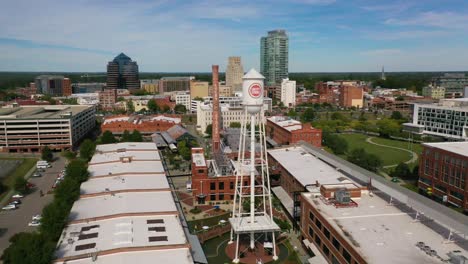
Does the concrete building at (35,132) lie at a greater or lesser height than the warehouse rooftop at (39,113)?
lesser

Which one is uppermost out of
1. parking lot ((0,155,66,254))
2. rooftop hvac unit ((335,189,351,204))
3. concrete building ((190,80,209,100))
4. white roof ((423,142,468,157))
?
concrete building ((190,80,209,100))

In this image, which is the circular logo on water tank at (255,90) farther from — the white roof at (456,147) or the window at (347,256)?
the white roof at (456,147)

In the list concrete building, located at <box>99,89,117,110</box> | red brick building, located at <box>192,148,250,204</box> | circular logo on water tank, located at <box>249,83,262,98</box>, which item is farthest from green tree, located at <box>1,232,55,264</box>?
concrete building, located at <box>99,89,117,110</box>

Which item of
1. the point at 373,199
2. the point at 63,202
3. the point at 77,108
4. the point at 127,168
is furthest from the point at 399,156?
the point at 77,108

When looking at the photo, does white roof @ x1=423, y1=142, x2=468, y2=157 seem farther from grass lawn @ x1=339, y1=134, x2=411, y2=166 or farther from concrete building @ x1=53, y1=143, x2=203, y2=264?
concrete building @ x1=53, y1=143, x2=203, y2=264

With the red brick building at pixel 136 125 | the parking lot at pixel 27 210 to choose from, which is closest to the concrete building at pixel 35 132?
the parking lot at pixel 27 210

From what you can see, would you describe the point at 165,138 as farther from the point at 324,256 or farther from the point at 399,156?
the point at 324,256
